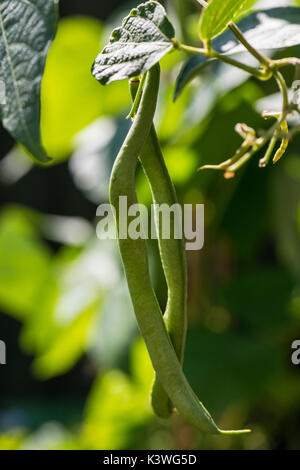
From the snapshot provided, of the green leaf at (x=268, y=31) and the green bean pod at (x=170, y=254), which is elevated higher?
the green leaf at (x=268, y=31)

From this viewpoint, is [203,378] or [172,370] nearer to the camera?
[172,370]

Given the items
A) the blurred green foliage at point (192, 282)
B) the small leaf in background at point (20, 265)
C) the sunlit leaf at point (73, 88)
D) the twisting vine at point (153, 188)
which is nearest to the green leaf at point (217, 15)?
the twisting vine at point (153, 188)

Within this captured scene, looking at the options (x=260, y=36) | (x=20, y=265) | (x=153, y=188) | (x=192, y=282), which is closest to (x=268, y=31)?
(x=260, y=36)

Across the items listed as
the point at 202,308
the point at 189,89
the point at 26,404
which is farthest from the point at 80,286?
the point at 26,404

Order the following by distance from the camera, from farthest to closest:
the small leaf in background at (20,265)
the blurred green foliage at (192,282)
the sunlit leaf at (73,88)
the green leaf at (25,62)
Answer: the small leaf in background at (20,265)
the sunlit leaf at (73,88)
the blurred green foliage at (192,282)
the green leaf at (25,62)

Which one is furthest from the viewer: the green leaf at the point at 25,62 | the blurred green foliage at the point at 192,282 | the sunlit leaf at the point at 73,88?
the sunlit leaf at the point at 73,88

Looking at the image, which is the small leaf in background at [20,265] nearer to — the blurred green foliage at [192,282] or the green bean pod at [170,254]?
the blurred green foliage at [192,282]

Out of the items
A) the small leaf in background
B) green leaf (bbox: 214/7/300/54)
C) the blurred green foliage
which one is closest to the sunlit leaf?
the blurred green foliage

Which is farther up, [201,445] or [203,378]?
[203,378]
